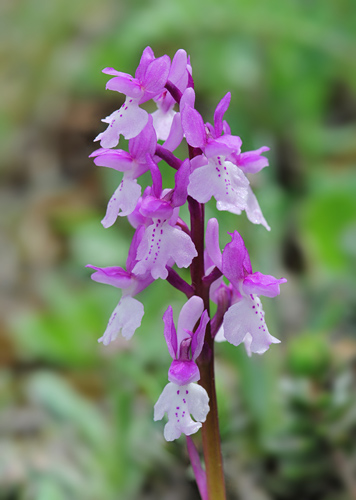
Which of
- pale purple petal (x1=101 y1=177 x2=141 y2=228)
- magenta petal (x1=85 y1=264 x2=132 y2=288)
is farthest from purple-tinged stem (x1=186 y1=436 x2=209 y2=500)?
pale purple petal (x1=101 y1=177 x2=141 y2=228)

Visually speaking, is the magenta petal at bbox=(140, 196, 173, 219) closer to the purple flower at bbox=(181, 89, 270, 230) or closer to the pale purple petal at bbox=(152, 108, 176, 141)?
the purple flower at bbox=(181, 89, 270, 230)

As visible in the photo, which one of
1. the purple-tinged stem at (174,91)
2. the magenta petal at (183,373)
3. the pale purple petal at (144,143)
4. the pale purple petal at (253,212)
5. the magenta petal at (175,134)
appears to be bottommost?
the magenta petal at (183,373)

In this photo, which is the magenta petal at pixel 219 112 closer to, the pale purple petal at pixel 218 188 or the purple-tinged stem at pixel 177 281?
the pale purple petal at pixel 218 188

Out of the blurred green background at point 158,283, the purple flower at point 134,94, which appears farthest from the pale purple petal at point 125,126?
the blurred green background at point 158,283

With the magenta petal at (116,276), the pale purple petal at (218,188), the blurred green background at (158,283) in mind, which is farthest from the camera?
the blurred green background at (158,283)

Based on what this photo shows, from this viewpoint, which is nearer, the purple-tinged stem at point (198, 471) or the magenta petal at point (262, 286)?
the magenta petal at point (262, 286)

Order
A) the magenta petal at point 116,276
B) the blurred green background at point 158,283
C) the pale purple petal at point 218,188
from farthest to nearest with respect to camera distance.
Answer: the blurred green background at point 158,283
the magenta petal at point 116,276
the pale purple petal at point 218,188

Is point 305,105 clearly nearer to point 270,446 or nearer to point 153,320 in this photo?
point 153,320
